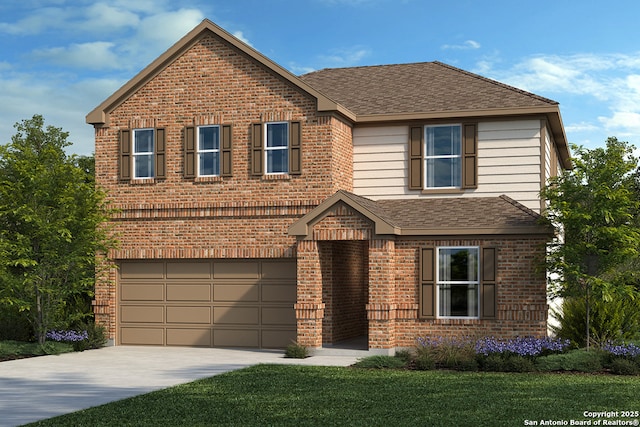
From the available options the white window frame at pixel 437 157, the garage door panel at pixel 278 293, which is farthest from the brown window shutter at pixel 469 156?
the garage door panel at pixel 278 293

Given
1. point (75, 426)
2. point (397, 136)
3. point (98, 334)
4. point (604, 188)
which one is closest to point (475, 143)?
point (397, 136)

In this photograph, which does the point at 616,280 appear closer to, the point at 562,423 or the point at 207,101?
the point at 562,423

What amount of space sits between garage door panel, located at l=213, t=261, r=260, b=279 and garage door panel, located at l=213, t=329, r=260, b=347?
1477 mm

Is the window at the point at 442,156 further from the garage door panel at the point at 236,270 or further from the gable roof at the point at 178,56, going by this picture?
the garage door panel at the point at 236,270

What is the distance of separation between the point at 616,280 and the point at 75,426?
12.6 metres

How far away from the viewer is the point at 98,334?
23000 millimetres

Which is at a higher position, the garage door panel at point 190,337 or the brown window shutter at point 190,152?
the brown window shutter at point 190,152

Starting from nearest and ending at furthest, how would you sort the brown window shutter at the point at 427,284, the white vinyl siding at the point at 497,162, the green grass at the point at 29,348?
the brown window shutter at the point at 427,284, the green grass at the point at 29,348, the white vinyl siding at the point at 497,162

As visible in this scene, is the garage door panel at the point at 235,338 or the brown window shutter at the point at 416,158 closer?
the garage door panel at the point at 235,338

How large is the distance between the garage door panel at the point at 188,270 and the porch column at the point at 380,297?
5.14 m

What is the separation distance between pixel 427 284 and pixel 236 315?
5.48 metres

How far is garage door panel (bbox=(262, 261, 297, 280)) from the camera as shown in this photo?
883 inches

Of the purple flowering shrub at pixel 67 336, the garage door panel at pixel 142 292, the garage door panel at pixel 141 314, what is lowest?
the purple flowering shrub at pixel 67 336

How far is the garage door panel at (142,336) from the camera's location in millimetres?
23656
